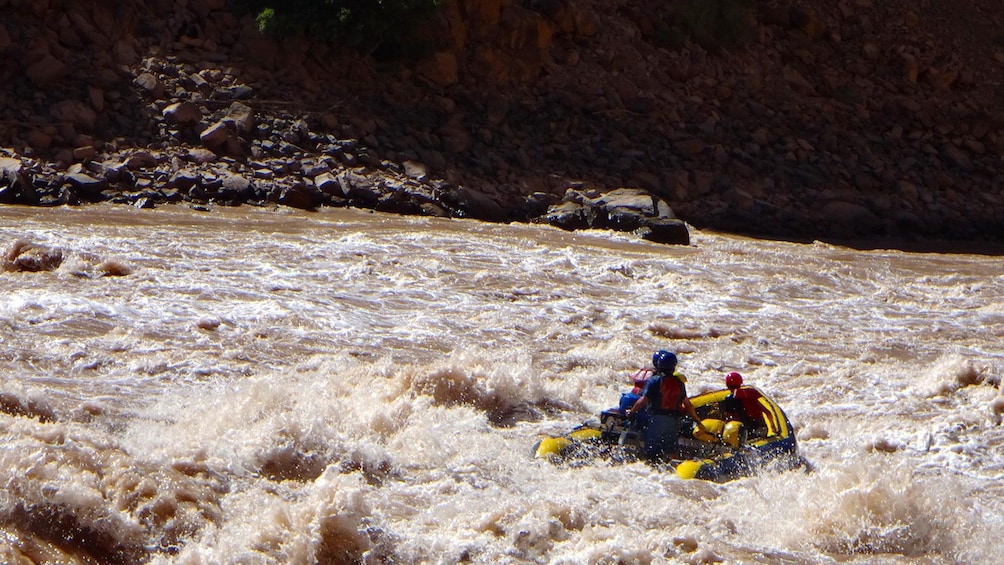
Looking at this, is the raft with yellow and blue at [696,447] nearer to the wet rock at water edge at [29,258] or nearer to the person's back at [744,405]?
the person's back at [744,405]

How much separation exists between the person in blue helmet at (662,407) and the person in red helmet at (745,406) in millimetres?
694

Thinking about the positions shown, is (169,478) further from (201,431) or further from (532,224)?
(532,224)

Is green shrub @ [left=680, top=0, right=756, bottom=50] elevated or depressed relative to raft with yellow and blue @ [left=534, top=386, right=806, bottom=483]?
elevated

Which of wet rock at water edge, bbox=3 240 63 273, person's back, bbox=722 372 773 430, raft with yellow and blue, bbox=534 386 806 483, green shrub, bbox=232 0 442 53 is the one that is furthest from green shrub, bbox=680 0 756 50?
raft with yellow and blue, bbox=534 386 806 483

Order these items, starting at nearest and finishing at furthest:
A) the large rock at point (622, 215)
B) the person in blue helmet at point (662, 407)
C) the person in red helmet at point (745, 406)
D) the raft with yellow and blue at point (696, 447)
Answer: the raft with yellow and blue at point (696, 447) → the person in blue helmet at point (662, 407) → the person in red helmet at point (745, 406) → the large rock at point (622, 215)

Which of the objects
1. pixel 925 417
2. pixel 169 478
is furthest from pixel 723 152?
pixel 169 478

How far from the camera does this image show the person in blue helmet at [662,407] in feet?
22.8

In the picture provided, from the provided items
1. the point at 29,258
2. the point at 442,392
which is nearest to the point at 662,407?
the point at 442,392

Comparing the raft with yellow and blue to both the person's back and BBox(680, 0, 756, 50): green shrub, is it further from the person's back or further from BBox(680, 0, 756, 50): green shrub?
BBox(680, 0, 756, 50): green shrub

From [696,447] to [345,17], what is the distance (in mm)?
12697

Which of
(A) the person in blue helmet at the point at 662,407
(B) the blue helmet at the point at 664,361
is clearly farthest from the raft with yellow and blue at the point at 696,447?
(B) the blue helmet at the point at 664,361

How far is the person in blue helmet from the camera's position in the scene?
22.8ft

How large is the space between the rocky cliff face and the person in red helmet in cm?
909

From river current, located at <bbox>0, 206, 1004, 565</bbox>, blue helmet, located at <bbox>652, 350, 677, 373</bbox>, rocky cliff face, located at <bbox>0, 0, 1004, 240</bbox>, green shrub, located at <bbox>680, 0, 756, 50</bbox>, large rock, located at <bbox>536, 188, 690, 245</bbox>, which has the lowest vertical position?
river current, located at <bbox>0, 206, 1004, 565</bbox>
